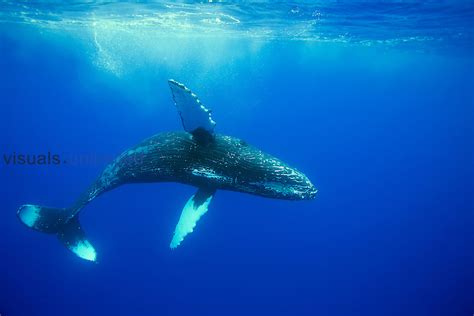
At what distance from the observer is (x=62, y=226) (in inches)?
309

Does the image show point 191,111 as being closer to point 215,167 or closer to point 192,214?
point 215,167

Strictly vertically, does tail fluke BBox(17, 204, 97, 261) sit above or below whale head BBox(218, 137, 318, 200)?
below

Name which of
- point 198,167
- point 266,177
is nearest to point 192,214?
point 198,167

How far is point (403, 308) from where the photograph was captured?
2514cm

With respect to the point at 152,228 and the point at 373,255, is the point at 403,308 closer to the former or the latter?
the point at 373,255

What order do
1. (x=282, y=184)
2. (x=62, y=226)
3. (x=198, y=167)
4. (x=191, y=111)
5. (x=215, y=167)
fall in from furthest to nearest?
1. (x=62, y=226)
2. (x=198, y=167)
3. (x=215, y=167)
4. (x=282, y=184)
5. (x=191, y=111)

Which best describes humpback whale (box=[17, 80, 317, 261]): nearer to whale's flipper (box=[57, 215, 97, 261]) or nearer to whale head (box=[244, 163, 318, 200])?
whale head (box=[244, 163, 318, 200])

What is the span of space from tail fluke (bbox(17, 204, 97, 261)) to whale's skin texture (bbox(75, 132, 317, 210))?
2114 mm

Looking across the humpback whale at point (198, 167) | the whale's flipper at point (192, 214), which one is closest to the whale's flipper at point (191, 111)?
the humpback whale at point (198, 167)

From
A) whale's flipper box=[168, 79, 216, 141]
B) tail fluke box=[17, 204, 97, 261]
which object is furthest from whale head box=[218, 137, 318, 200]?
tail fluke box=[17, 204, 97, 261]

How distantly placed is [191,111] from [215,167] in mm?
1286

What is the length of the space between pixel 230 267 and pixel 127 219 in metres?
9.25

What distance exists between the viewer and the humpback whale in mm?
5512

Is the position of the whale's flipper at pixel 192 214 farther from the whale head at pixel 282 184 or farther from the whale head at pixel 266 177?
the whale head at pixel 282 184
